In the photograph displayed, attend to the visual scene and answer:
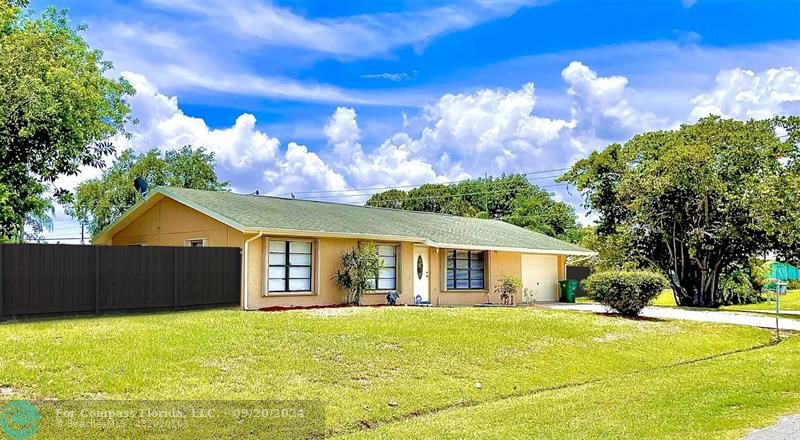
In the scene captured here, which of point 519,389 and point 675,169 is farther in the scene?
point 675,169

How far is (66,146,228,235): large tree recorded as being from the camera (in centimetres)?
3566

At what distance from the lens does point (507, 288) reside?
2422cm

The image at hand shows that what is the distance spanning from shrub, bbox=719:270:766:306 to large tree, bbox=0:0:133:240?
2579 centimetres

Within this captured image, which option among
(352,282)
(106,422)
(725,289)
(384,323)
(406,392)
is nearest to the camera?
(106,422)

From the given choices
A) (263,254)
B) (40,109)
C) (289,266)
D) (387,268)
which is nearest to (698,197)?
(387,268)

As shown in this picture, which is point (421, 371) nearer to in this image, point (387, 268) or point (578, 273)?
point (387, 268)

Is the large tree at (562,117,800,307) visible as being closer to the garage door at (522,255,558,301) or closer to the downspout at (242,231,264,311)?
the garage door at (522,255,558,301)

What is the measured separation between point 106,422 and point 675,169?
75.8ft

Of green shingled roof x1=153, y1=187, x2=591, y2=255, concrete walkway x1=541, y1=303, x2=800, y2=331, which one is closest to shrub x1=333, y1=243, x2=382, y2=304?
green shingled roof x1=153, y1=187, x2=591, y2=255

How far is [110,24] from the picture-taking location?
20.3 meters

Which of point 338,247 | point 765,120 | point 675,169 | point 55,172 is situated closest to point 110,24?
point 55,172

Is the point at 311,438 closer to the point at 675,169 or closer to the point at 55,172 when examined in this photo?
the point at 55,172

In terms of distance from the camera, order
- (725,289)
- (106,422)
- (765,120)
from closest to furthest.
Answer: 1. (106,422)
2. (765,120)
3. (725,289)

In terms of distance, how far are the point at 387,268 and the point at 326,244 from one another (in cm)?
269
